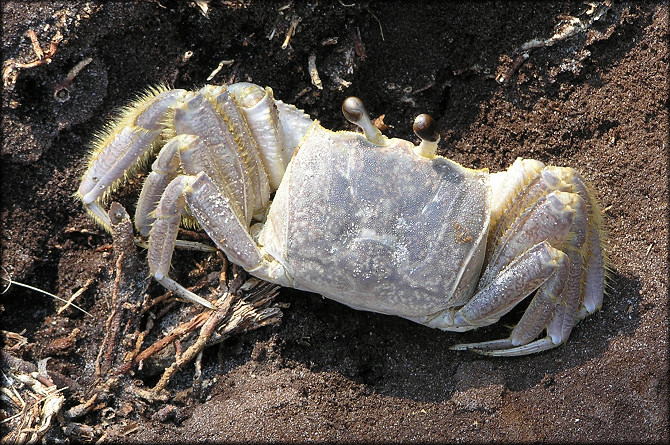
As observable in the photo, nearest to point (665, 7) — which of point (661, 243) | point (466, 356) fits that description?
point (661, 243)

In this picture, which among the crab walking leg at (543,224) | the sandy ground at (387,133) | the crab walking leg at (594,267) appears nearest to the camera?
the crab walking leg at (543,224)

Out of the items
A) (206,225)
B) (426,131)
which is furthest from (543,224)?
(206,225)

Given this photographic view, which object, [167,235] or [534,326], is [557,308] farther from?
[167,235]

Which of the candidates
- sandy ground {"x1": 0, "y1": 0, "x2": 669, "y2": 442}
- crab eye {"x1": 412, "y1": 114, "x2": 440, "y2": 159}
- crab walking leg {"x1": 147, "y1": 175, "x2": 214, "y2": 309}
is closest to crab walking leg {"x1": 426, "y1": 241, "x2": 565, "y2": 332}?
sandy ground {"x1": 0, "y1": 0, "x2": 669, "y2": 442}

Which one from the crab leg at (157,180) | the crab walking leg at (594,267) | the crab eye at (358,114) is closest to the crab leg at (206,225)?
the crab leg at (157,180)

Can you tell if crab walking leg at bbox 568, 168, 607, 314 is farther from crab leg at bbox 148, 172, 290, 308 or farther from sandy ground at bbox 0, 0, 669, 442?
crab leg at bbox 148, 172, 290, 308

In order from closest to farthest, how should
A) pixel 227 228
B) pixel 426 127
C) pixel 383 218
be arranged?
1. pixel 426 127
2. pixel 383 218
3. pixel 227 228

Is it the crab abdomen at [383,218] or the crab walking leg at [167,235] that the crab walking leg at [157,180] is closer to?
the crab walking leg at [167,235]
